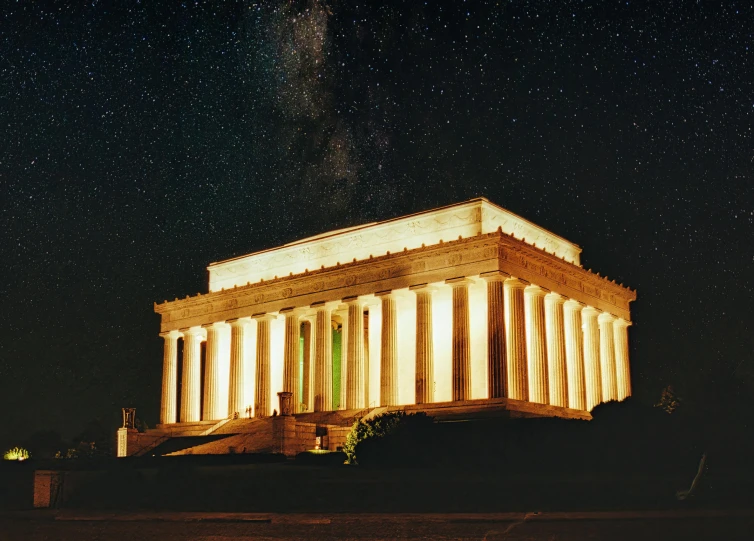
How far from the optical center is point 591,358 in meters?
55.7

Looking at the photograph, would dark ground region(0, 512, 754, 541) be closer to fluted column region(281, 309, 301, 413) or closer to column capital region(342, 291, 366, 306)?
column capital region(342, 291, 366, 306)

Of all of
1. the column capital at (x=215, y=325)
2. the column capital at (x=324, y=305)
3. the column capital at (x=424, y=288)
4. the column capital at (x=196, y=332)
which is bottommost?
the column capital at (x=196, y=332)

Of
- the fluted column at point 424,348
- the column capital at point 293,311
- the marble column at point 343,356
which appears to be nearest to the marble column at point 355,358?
the marble column at point 343,356

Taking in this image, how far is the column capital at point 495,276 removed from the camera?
155 feet

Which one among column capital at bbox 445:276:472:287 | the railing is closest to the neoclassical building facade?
column capital at bbox 445:276:472:287

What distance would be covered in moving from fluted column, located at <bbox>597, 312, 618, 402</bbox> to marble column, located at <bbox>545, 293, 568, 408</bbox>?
5.48 meters

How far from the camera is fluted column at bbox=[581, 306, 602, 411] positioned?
55656 mm

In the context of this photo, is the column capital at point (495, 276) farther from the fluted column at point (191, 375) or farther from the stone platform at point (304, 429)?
the fluted column at point (191, 375)

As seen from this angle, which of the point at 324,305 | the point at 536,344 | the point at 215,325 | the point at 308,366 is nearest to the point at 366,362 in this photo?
the point at 308,366

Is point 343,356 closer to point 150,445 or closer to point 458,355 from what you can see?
point 458,355

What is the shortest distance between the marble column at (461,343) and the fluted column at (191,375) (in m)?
21.8

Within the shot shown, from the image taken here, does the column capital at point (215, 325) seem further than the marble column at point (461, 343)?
Yes

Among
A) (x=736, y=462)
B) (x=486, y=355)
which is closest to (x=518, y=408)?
(x=486, y=355)

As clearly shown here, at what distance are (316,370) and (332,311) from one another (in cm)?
387
